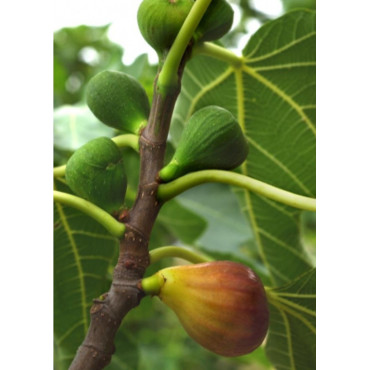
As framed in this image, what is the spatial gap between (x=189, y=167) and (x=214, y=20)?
199 mm

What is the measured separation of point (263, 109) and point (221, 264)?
47cm

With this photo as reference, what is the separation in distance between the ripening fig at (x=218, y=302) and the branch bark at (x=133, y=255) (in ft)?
0.08

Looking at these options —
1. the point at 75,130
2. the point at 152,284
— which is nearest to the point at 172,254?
the point at 152,284

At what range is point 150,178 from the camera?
2.64 ft

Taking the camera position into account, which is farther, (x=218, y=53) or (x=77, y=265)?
(x=77, y=265)

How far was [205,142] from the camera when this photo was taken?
31.9 inches

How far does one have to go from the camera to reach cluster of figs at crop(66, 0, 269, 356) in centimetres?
74

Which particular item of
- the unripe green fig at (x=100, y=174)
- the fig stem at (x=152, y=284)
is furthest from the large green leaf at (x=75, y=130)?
the fig stem at (x=152, y=284)

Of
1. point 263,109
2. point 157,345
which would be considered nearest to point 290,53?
point 263,109

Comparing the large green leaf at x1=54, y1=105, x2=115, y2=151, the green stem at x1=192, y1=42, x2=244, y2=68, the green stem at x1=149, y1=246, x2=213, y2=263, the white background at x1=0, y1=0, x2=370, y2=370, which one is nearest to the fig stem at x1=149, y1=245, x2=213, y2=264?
the green stem at x1=149, y1=246, x2=213, y2=263

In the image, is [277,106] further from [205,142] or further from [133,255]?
[133,255]

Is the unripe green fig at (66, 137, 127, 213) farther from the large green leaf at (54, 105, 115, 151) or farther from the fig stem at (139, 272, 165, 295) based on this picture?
the large green leaf at (54, 105, 115, 151)

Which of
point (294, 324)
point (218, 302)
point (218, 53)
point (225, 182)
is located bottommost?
point (294, 324)
